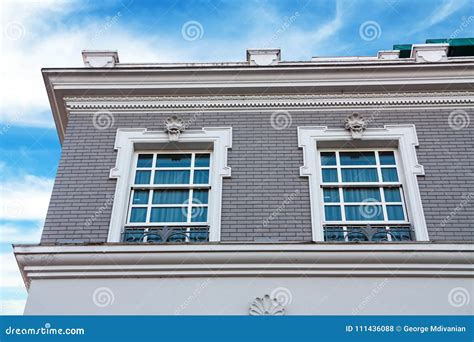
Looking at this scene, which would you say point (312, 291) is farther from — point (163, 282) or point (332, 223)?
point (163, 282)

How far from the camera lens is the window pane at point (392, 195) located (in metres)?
9.94

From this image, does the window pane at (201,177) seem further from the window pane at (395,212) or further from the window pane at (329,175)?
the window pane at (395,212)

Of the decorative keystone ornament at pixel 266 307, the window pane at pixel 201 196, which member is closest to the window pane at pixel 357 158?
the window pane at pixel 201 196

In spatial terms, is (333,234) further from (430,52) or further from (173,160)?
(430,52)

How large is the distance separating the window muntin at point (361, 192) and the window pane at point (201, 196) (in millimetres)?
Result: 2055

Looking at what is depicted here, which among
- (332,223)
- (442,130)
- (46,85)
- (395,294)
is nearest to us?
(395,294)

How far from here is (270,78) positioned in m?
11.4

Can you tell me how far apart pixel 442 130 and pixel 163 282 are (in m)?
5.98

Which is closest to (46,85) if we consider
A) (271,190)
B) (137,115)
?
(137,115)

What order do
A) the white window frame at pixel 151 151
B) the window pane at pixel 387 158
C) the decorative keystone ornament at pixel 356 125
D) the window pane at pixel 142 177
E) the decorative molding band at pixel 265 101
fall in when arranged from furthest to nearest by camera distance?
the decorative molding band at pixel 265 101 < the decorative keystone ornament at pixel 356 125 < the window pane at pixel 387 158 < the window pane at pixel 142 177 < the white window frame at pixel 151 151

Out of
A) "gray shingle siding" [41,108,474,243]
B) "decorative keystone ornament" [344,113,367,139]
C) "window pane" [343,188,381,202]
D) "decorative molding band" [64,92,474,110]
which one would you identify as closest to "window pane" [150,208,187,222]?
"gray shingle siding" [41,108,474,243]

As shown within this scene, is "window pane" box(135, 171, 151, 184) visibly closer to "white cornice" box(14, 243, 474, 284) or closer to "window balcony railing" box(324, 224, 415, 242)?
"white cornice" box(14, 243, 474, 284)

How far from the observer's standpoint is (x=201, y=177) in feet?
34.0

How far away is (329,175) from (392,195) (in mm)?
1159
